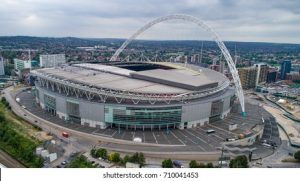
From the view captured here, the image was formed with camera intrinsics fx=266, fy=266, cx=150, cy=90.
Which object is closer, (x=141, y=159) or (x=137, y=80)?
(x=141, y=159)

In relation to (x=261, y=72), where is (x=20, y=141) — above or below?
below

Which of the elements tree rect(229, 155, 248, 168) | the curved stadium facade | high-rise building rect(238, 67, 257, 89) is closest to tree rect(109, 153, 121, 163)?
the curved stadium facade

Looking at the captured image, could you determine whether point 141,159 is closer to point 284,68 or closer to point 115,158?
point 115,158

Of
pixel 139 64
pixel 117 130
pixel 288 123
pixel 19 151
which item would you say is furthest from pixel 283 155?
pixel 139 64

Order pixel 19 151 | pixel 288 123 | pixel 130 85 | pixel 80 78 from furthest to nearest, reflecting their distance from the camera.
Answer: pixel 288 123, pixel 80 78, pixel 130 85, pixel 19 151

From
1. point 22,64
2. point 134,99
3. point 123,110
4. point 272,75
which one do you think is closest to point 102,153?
point 123,110

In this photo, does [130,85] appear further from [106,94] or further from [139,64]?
[139,64]
